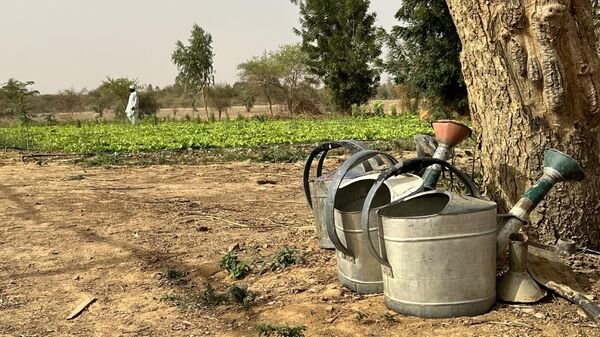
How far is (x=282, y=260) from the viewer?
392 cm

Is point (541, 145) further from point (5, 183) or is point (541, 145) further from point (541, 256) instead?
point (5, 183)

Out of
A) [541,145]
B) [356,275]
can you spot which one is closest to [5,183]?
[356,275]

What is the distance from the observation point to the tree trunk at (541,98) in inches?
131

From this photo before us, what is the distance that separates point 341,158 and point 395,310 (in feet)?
Result: 24.1

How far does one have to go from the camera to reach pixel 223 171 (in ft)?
30.8

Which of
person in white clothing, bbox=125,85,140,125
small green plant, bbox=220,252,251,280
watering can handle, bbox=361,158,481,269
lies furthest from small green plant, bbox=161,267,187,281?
person in white clothing, bbox=125,85,140,125

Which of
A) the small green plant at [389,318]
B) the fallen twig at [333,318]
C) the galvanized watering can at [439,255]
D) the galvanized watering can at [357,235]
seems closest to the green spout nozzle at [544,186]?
the galvanized watering can at [439,255]

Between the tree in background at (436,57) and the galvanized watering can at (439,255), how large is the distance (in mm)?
20335

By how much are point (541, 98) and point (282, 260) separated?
5.85 ft

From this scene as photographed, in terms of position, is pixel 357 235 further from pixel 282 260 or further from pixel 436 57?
pixel 436 57

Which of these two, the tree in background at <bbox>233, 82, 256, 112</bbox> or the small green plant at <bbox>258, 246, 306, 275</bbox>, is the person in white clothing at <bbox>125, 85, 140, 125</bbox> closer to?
the small green plant at <bbox>258, 246, 306, 275</bbox>

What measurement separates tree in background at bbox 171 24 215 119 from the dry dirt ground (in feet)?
95.1

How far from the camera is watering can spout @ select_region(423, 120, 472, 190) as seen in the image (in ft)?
10.5

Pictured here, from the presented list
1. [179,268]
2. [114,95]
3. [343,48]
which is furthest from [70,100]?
[179,268]
